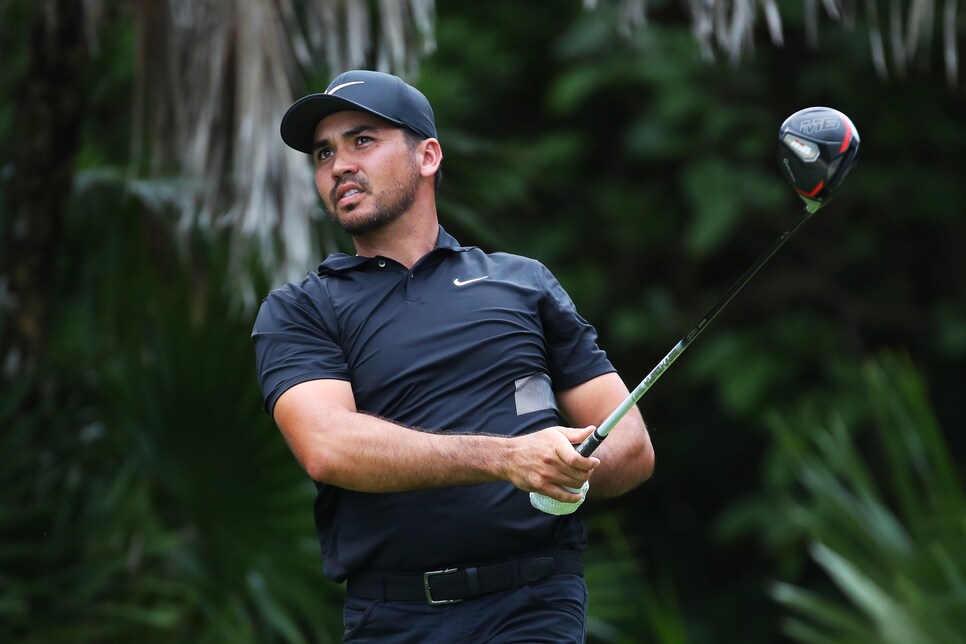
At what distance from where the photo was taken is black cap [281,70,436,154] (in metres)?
3.54

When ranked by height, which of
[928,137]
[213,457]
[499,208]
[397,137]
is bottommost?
[928,137]

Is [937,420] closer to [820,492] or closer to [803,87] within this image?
[803,87]

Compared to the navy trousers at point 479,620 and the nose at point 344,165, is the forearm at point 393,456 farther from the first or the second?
the nose at point 344,165

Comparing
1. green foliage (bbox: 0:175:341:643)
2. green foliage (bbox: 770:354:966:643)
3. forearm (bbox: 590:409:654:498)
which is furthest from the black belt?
green foliage (bbox: 0:175:341:643)

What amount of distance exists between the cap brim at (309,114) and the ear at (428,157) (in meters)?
0.10

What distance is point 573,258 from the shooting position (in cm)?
1042

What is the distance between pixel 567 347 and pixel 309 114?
2.66 ft

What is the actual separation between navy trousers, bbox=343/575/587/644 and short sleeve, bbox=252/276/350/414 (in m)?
A: 0.50

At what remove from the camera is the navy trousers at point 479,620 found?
10.6 feet

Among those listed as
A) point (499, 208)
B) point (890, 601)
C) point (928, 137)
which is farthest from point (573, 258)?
point (890, 601)

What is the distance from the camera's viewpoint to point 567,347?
142 inches

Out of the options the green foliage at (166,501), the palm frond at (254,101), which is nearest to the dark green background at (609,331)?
the green foliage at (166,501)

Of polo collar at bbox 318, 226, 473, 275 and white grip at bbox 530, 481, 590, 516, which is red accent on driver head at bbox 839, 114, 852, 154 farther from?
polo collar at bbox 318, 226, 473, 275

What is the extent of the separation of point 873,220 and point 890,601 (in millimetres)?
5429
